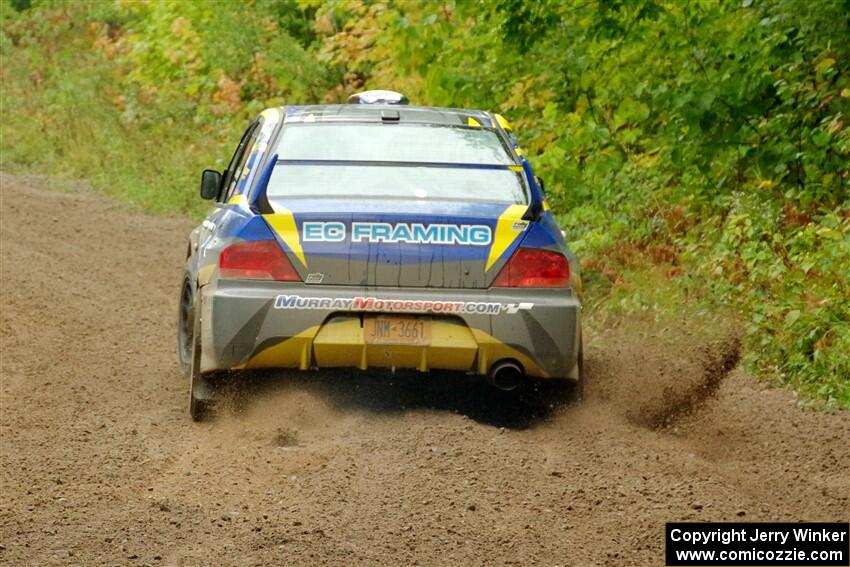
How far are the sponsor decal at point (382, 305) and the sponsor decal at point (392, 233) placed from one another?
0.30 m

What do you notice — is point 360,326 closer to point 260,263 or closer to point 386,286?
point 386,286

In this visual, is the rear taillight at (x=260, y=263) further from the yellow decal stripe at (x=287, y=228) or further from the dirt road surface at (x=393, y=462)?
the dirt road surface at (x=393, y=462)

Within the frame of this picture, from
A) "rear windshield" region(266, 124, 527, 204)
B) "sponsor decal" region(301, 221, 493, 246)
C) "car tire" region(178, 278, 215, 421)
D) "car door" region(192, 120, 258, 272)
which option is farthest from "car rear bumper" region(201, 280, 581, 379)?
"car door" region(192, 120, 258, 272)

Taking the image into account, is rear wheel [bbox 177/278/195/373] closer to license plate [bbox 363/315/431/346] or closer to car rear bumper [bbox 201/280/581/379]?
car rear bumper [bbox 201/280/581/379]

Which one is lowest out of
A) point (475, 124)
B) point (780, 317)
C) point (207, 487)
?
point (780, 317)

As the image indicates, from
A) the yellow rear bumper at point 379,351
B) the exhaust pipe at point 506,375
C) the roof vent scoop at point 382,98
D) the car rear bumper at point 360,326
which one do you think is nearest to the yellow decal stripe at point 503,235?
the car rear bumper at point 360,326

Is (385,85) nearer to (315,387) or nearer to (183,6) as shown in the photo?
(183,6)

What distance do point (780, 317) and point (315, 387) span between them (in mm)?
3270

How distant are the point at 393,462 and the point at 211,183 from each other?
2887 mm

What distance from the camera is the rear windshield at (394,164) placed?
313 inches

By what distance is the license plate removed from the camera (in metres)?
7.48

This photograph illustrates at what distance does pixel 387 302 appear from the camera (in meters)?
7.48

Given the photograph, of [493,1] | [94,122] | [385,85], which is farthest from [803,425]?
[94,122]

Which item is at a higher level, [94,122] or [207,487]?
[207,487]
